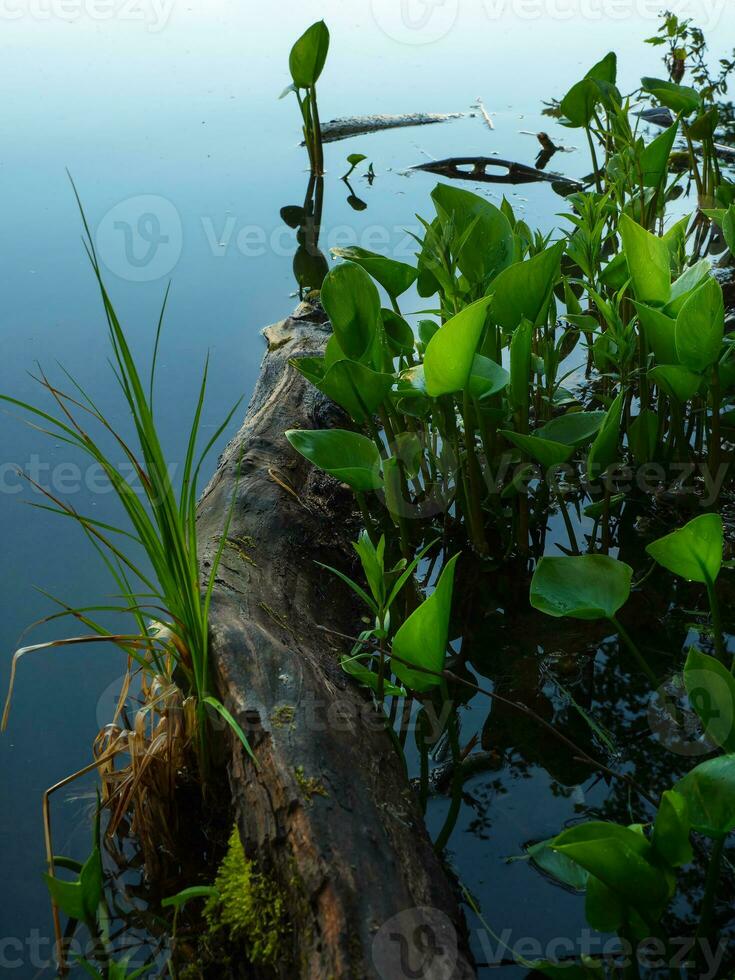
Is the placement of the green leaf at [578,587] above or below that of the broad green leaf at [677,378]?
below

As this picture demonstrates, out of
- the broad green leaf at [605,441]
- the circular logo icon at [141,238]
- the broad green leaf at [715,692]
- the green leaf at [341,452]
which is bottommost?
the broad green leaf at [715,692]

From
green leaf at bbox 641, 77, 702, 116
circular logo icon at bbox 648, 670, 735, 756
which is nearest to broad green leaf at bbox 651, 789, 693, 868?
circular logo icon at bbox 648, 670, 735, 756

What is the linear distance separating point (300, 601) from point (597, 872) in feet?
1.96

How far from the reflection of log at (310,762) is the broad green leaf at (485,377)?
34 centimetres

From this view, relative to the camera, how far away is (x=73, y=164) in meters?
2.96

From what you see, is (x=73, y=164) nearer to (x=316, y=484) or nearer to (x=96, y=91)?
(x=96, y=91)

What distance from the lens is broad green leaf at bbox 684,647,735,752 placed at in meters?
0.76

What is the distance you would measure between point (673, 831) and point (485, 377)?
63 cm

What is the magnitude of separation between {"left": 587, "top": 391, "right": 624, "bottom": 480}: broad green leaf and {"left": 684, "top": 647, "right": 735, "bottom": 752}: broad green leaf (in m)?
0.39

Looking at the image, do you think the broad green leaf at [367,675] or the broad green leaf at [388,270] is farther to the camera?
the broad green leaf at [388,270]

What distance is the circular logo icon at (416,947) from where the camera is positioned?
0.73 meters

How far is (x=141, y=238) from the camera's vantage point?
2578 millimetres

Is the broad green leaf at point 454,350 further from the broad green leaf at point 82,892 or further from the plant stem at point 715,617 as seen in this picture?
the broad green leaf at point 82,892
